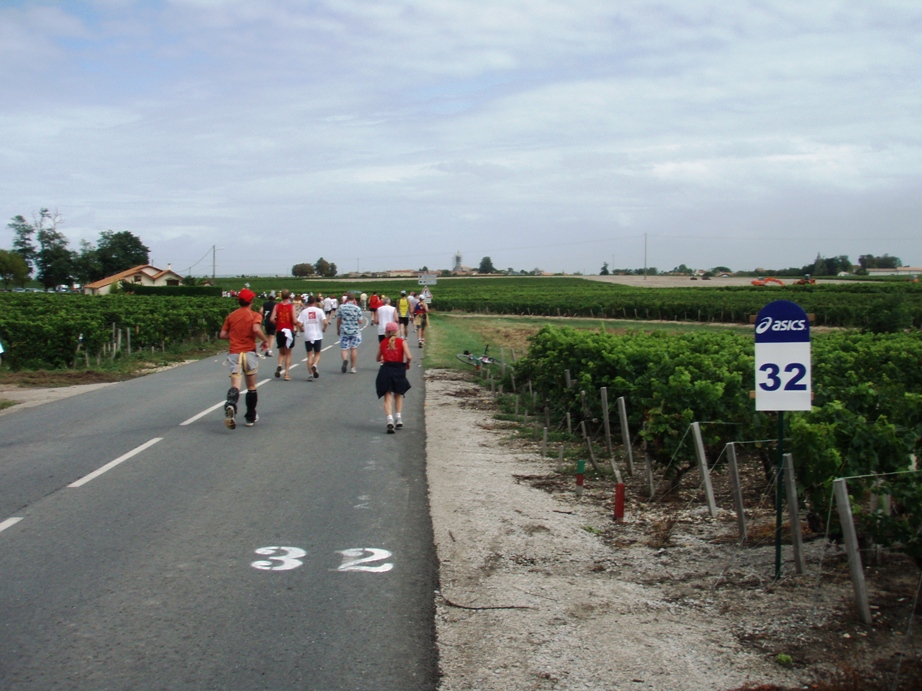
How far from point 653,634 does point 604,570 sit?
1.35m

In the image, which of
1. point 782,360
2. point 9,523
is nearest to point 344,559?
point 9,523

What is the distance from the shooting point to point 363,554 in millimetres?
6930

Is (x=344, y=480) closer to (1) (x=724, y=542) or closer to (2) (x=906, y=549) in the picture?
(1) (x=724, y=542)

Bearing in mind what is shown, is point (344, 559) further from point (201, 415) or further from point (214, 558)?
point (201, 415)

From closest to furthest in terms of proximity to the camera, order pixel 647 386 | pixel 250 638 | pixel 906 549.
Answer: pixel 250 638 < pixel 906 549 < pixel 647 386

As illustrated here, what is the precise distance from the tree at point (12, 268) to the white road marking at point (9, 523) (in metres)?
136

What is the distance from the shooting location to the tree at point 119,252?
131250 mm

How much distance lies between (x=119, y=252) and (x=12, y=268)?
15.0 m

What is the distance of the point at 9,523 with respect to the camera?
7.63 meters

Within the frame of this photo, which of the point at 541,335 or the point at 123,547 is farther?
the point at 541,335

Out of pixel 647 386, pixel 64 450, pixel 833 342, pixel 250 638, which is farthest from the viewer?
pixel 833 342

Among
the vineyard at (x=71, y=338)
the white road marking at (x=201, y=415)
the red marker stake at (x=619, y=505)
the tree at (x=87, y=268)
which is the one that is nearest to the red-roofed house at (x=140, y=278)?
the tree at (x=87, y=268)

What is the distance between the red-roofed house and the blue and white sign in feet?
351

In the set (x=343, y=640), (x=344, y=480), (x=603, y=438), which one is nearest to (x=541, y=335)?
(x=603, y=438)
